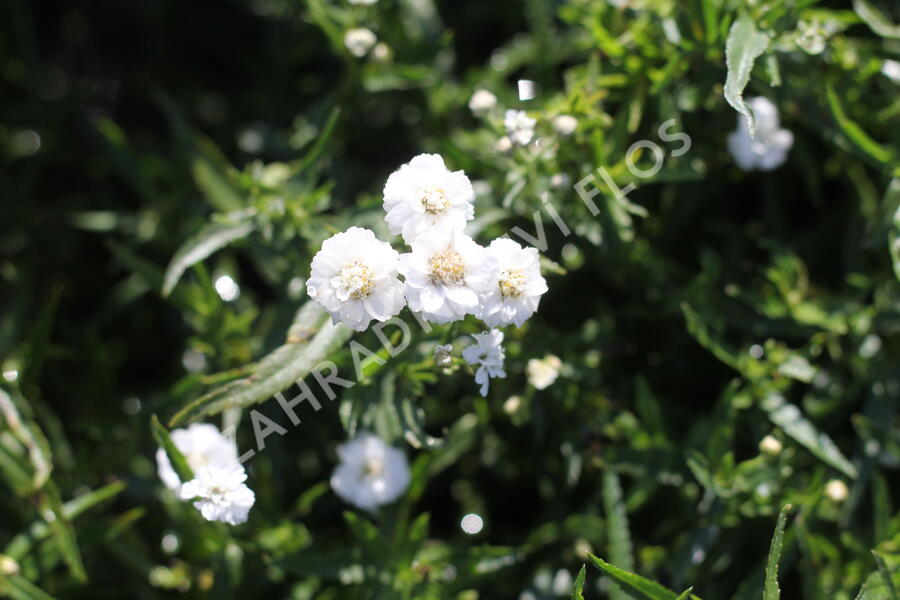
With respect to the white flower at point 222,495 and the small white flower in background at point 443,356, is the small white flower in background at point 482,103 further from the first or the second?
Result: the white flower at point 222,495

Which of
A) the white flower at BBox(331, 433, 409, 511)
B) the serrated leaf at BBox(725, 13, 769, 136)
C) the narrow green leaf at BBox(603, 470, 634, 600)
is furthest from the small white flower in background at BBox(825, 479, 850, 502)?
the white flower at BBox(331, 433, 409, 511)

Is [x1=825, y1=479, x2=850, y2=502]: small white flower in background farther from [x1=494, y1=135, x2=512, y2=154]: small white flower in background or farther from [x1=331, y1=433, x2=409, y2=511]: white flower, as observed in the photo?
[x1=494, y1=135, x2=512, y2=154]: small white flower in background

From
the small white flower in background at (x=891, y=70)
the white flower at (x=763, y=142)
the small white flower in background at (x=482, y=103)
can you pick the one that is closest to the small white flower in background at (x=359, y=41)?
the small white flower in background at (x=482, y=103)

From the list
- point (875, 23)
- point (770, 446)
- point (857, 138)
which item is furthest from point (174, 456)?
point (875, 23)

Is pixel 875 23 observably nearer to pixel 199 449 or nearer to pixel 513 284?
pixel 513 284

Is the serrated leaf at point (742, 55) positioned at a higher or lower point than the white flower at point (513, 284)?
higher

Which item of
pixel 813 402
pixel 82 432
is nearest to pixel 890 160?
pixel 813 402
